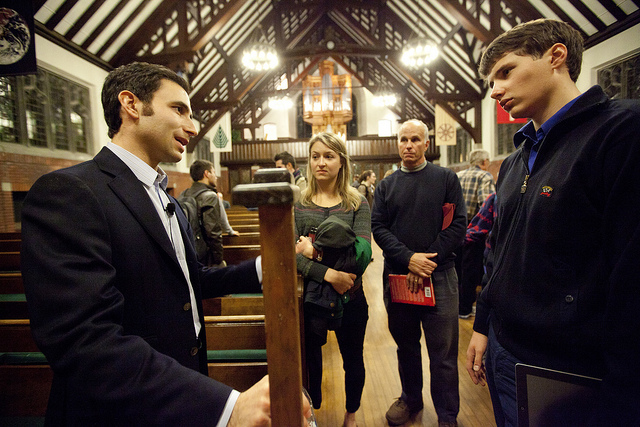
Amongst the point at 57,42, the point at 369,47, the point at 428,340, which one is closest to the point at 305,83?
the point at 369,47

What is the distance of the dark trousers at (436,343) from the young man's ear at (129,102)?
1638 mm

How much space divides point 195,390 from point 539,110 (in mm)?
1209

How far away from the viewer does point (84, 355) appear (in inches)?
24.0

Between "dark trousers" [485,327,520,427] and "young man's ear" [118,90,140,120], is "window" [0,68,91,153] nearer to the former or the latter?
"young man's ear" [118,90,140,120]

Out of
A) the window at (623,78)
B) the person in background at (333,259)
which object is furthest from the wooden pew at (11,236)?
the window at (623,78)

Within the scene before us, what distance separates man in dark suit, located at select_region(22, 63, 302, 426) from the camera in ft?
2.03

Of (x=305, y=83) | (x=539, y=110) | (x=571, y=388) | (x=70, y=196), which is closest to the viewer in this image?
(x=70, y=196)

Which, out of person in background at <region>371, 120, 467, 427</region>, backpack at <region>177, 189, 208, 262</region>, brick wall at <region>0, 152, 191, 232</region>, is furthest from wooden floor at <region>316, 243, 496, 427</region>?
brick wall at <region>0, 152, 191, 232</region>

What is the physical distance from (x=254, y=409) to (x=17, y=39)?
4.60 metres

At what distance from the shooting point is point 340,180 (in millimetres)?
1797

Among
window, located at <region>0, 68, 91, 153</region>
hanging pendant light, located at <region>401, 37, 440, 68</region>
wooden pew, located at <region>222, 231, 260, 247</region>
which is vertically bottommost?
wooden pew, located at <region>222, 231, 260, 247</region>

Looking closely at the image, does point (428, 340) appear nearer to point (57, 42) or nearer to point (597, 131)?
point (597, 131)

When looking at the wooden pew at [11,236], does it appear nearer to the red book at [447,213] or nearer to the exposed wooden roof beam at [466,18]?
the red book at [447,213]

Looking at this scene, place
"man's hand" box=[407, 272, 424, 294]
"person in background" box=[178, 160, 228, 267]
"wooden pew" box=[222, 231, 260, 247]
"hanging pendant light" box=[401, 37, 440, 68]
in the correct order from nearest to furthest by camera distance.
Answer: "man's hand" box=[407, 272, 424, 294], "person in background" box=[178, 160, 228, 267], "wooden pew" box=[222, 231, 260, 247], "hanging pendant light" box=[401, 37, 440, 68]
